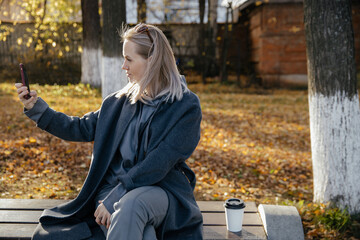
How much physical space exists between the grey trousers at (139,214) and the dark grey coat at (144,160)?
0.08 m

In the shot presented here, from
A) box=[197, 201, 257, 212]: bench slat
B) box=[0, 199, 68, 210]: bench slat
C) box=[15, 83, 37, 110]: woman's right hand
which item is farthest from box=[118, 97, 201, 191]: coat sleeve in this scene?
box=[0, 199, 68, 210]: bench slat

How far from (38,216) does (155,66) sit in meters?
1.43

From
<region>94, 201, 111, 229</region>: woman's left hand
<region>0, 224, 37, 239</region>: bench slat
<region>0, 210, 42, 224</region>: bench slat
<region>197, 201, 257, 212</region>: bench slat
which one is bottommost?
<region>197, 201, 257, 212</region>: bench slat

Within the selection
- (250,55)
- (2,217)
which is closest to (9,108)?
(2,217)

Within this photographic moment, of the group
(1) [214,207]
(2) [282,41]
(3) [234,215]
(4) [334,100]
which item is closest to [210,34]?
(2) [282,41]

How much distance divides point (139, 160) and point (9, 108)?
8374mm

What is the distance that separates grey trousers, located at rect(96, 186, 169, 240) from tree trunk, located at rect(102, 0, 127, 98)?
3.97 meters

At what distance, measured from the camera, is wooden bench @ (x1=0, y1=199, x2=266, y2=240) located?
284cm

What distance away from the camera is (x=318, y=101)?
4.20 m

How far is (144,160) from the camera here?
2.53 m

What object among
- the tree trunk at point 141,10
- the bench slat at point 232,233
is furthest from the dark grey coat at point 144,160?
the tree trunk at point 141,10

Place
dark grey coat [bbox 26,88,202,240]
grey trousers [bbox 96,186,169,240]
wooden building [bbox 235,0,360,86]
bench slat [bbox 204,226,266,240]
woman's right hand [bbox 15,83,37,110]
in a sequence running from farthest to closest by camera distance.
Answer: wooden building [bbox 235,0,360,86]
bench slat [bbox 204,226,266,240]
woman's right hand [bbox 15,83,37,110]
dark grey coat [bbox 26,88,202,240]
grey trousers [bbox 96,186,169,240]

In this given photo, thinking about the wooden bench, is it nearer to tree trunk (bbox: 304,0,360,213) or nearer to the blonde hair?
the blonde hair

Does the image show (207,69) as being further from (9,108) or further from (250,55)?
(9,108)
